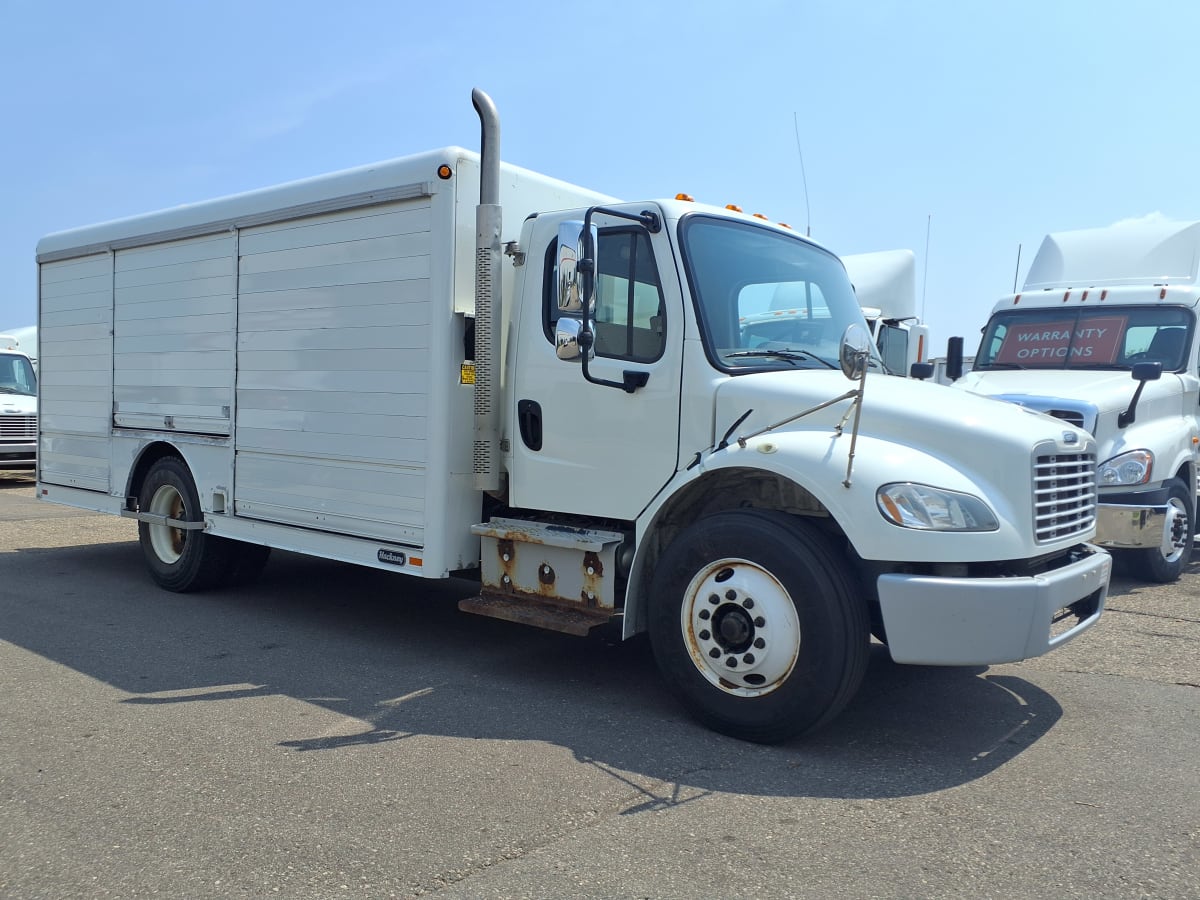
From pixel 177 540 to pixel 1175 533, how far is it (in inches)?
322

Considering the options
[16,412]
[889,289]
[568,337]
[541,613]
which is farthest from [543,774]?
[16,412]

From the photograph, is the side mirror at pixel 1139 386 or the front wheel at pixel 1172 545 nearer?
the side mirror at pixel 1139 386

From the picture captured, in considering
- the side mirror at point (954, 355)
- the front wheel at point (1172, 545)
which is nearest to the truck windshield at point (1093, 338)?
the side mirror at point (954, 355)

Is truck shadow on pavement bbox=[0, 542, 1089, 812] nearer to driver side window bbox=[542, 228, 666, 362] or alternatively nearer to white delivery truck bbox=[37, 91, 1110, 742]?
white delivery truck bbox=[37, 91, 1110, 742]

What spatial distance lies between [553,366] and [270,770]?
96.3 inches

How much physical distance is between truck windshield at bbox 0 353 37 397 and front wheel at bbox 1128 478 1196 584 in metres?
17.1

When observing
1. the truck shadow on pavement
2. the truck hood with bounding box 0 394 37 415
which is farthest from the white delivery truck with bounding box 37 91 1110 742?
the truck hood with bounding box 0 394 37 415

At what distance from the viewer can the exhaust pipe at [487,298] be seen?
561 cm

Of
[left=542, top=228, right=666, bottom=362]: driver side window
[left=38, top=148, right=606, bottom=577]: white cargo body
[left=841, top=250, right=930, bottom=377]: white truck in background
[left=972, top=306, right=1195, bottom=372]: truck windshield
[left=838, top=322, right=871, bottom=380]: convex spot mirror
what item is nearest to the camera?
[left=838, top=322, right=871, bottom=380]: convex spot mirror

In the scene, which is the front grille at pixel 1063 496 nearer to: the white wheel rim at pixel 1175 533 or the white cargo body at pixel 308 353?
the white cargo body at pixel 308 353

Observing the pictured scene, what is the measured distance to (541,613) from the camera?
541 centimetres

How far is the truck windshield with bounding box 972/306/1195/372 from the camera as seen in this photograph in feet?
29.5

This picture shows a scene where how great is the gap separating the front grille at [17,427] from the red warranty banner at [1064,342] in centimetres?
1520

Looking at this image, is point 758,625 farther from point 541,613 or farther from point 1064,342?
point 1064,342
